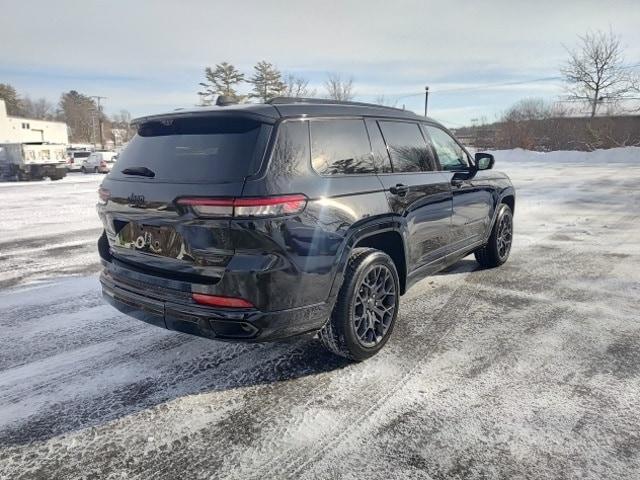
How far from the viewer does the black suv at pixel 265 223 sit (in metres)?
2.53

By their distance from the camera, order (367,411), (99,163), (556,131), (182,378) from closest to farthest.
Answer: (367,411) → (182,378) → (99,163) → (556,131)

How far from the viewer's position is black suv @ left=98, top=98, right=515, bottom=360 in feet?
8.29

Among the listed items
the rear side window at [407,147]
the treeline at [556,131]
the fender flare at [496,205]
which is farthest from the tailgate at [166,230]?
the treeline at [556,131]

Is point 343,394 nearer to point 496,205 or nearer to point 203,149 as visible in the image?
point 203,149

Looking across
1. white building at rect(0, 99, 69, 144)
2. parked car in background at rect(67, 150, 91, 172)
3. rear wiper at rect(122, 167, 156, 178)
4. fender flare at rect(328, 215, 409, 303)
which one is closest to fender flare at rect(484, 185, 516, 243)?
fender flare at rect(328, 215, 409, 303)

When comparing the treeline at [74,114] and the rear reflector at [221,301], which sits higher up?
the treeline at [74,114]

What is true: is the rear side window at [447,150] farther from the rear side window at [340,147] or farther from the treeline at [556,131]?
the treeline at [556,131]

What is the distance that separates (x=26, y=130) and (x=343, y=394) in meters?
73.2

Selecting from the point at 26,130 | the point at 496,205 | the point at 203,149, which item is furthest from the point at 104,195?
the point at 26,130

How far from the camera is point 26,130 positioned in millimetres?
61438

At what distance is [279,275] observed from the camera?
256cm

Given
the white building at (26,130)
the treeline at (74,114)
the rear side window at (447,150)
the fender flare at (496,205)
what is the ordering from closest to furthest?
the rear side window at (447,150) → the fender flare at (496,205) → the white building at (26,130) → the treeline at (74,114)

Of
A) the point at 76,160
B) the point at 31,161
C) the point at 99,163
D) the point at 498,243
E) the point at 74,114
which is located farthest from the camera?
the point at 74,114

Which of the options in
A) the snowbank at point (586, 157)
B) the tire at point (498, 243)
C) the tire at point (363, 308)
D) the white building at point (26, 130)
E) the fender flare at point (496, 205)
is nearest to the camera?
the tire at point (363, 308)
